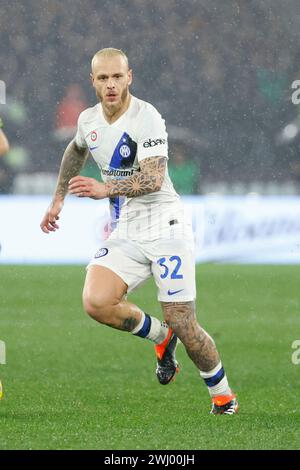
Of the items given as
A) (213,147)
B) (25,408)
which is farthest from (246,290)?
(25,408)

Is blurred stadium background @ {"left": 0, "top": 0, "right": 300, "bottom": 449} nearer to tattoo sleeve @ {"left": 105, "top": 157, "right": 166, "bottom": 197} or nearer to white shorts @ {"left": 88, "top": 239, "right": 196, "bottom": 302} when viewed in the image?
white shorts @ {"left": 88, "top": 239, "right": 196, "bottom": 302}

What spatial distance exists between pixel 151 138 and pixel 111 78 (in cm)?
39

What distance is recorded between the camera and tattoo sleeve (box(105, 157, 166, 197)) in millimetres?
6090

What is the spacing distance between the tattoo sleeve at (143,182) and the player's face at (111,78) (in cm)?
40

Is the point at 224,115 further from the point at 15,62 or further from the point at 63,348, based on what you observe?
the point at 63,348

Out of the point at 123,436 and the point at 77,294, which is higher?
the point at 77,294

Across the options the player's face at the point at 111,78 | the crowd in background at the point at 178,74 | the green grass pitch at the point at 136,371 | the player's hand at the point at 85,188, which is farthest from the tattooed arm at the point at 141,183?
the crowd in background at the point at 178,74

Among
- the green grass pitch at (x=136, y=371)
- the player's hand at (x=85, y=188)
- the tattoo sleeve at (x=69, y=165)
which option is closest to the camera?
the green grass pitch at (x=136, y=371)

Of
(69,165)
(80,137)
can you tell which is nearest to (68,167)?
(69,165)

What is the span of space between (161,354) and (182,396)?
0.45 metres

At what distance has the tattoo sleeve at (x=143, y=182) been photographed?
6090mm

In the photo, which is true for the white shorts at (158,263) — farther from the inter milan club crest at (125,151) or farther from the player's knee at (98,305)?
the inter milan club crest at (125,151)

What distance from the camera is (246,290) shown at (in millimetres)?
13320

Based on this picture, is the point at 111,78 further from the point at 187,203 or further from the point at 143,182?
the point at 187,203
